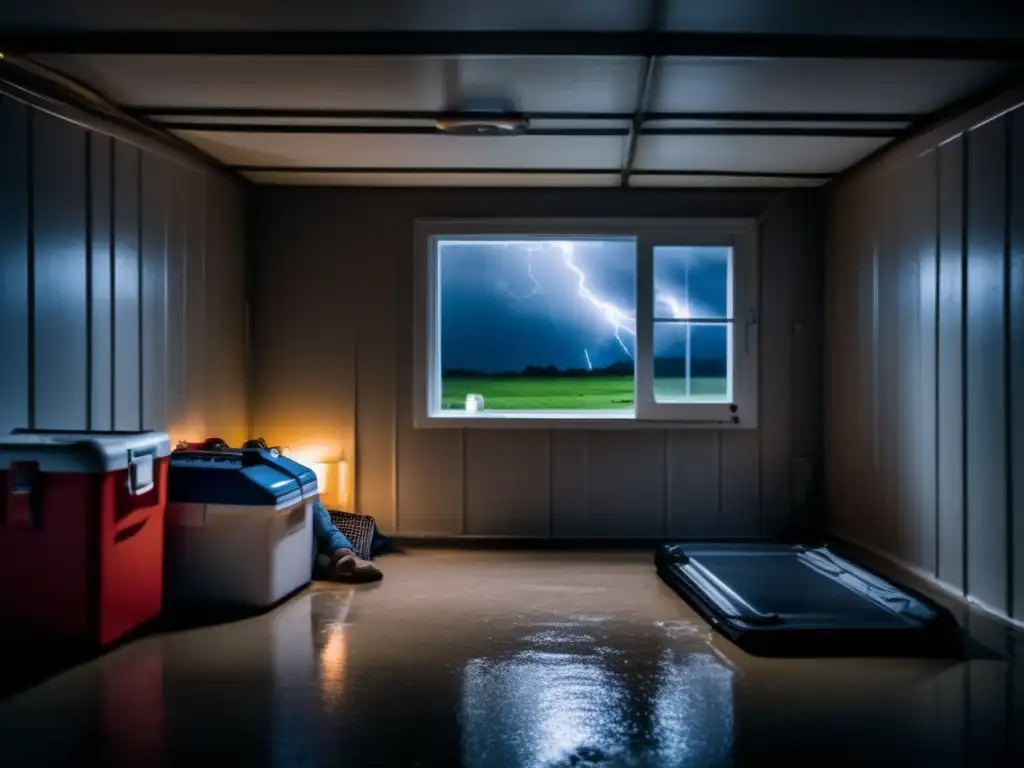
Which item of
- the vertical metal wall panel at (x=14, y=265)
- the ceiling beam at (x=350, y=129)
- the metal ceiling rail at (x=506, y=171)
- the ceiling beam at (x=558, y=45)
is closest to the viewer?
the vertical metal wall panel at (x=14, y=265)

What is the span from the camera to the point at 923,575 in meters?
4.06

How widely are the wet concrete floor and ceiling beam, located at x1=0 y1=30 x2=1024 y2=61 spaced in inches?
89.2

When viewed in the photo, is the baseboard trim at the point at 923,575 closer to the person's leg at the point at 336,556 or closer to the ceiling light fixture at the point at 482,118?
the person's leg at the point at 336,556

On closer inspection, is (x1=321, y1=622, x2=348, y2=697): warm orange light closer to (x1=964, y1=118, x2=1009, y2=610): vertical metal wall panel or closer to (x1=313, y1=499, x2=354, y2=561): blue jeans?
(x1=313, y1=499, x2=354, y2=561): blue jeans

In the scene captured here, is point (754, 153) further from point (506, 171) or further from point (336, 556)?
point (336, 556)

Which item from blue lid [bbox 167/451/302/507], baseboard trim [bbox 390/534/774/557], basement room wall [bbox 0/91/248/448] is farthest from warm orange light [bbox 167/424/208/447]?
baseboard trim [bbox 390/534/774/557]

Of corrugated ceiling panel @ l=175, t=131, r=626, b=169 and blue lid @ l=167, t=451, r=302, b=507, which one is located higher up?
corrugated ceiling panel @ l=175, t=131, r=626, b=169

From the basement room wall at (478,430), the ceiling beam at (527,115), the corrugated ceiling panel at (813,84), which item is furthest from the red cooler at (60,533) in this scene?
the corrugated ceiling panel at (813,84)

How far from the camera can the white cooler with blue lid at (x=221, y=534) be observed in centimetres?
357

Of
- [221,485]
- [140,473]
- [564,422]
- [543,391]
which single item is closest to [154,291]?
[221,485]

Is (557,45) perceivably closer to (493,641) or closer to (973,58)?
(973,58)

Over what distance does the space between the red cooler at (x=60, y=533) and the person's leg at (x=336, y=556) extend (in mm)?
1340

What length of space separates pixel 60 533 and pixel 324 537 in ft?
5.48

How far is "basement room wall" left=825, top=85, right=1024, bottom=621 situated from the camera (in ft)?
11.0
